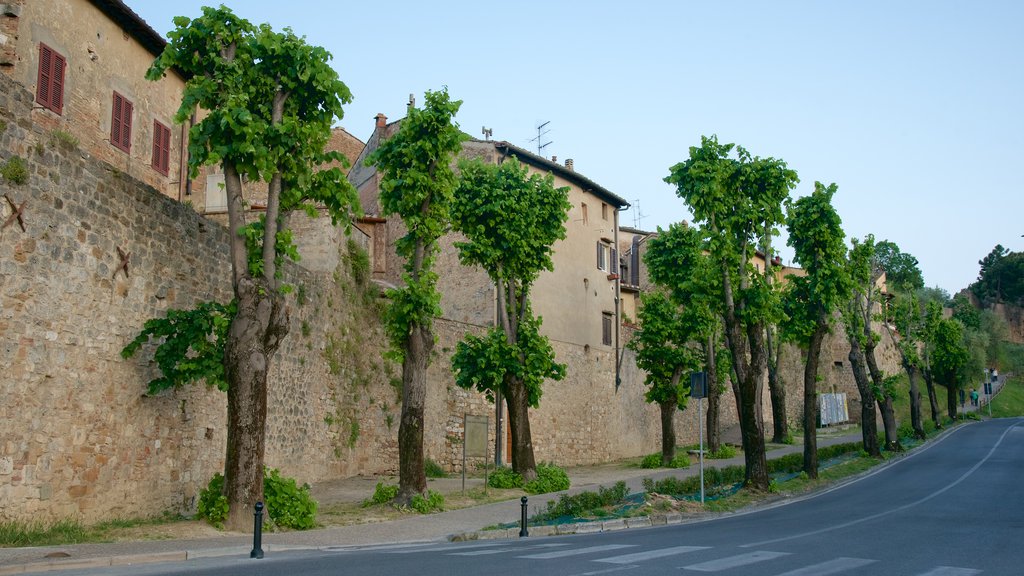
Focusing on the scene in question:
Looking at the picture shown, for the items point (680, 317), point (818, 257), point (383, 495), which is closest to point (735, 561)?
point (383, 495)

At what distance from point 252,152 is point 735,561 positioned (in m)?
9.80

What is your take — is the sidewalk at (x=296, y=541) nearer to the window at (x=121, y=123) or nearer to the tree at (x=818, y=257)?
the tree at (x=818, y=257)

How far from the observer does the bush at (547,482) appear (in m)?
22.3

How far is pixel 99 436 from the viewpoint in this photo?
44.2ft

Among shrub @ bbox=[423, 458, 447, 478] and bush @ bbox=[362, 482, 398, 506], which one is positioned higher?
bush @ bbox=[362, 482, 398, 506]

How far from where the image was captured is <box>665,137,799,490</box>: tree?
23.8 metres

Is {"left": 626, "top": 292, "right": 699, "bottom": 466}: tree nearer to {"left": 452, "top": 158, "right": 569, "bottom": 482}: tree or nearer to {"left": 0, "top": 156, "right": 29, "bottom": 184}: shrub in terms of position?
{"left": 452, "top": 158, "right": 569, "bottom": 482}: tree

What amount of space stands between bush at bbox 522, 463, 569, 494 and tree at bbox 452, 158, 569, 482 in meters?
0.40

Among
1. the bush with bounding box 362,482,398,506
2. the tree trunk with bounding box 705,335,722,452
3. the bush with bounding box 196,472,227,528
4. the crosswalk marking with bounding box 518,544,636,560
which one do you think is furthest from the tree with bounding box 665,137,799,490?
the bush with bounding box 196,472,227,528

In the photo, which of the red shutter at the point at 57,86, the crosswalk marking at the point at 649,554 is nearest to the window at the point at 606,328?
the red shutter at the point at 57,86

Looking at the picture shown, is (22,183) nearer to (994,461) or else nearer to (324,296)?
(324,296)

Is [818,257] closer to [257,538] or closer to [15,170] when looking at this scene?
[257,538]

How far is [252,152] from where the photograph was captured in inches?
550

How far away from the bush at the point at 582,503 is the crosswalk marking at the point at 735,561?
5750 millimetres
